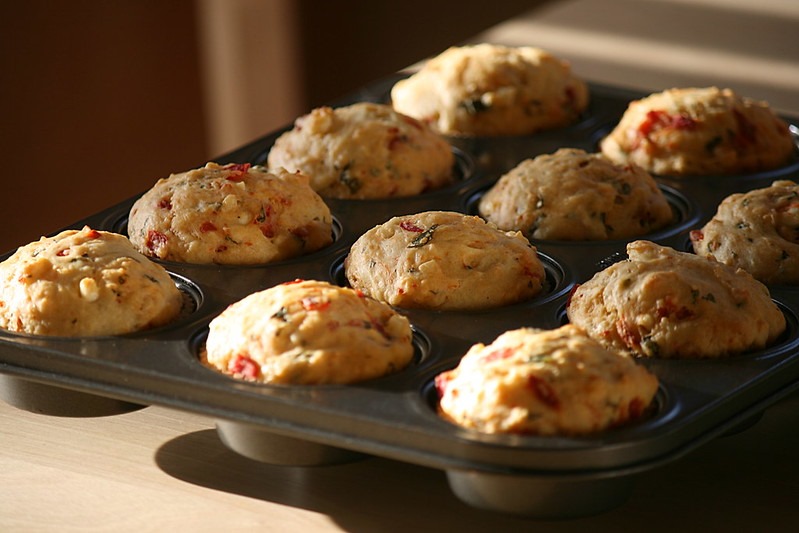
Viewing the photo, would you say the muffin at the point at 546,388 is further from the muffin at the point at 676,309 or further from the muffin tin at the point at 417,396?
the muffin at the point at 676,309

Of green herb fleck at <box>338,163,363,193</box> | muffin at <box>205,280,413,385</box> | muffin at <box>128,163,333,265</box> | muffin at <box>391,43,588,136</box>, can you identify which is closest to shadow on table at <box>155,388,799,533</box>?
muffin at <box>205,280,413,385</box>

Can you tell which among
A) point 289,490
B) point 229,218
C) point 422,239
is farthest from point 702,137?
point 289,490

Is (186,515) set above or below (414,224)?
below

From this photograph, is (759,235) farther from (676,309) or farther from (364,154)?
(364,154)

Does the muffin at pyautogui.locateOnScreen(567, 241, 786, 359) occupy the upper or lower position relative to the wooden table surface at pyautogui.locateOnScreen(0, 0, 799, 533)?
upper

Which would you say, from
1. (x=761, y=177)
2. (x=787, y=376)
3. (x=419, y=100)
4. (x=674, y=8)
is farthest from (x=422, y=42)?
(x=787, y=376)

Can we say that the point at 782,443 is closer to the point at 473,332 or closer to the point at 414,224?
the point at 473,332

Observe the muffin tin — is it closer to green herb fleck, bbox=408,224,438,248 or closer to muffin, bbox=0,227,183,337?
muffin, bbox=0,227,183,337
